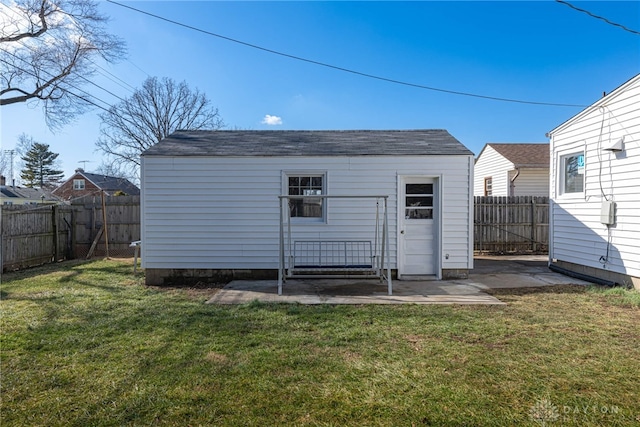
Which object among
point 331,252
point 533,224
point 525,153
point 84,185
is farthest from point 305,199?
point 84,185

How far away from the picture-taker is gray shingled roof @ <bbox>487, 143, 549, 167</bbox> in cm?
1431

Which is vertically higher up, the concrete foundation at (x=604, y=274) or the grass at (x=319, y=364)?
the concrete foundation at (x=604, y=274)

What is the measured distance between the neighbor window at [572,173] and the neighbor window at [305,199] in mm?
5881

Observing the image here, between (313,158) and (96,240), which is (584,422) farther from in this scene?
(96,240)

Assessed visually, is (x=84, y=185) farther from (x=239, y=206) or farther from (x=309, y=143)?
(x=309, y=143)

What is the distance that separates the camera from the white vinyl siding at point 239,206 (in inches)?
280

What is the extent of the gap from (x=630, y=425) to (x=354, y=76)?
11.9 meters

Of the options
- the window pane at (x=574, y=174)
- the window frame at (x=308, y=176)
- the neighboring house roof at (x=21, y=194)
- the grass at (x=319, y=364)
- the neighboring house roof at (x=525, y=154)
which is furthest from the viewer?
the neighboring house roof at (x=21, y=194)

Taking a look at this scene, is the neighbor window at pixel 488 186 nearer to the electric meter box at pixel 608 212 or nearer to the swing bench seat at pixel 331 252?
the electric meter box at pixel 608 212

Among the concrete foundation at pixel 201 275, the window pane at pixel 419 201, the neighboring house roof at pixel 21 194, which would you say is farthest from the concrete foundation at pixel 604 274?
the neighboring house roof at pixel 21 194

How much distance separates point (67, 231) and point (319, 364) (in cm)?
1116

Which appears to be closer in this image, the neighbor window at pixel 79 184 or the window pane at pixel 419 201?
the window pane at pixel 419 201

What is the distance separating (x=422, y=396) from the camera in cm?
262

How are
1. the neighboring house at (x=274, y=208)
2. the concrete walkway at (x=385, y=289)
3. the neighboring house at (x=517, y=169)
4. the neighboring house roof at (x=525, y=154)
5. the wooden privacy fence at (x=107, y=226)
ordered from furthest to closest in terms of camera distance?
the neighboring house at (x=517, y=169), the neighboring house roof at (x=525, y=154), the wooden privacy fence at (x=107, y=226), the neighboring house at (x=274, y=208), the concrete walkway at (x=385, y=289)
